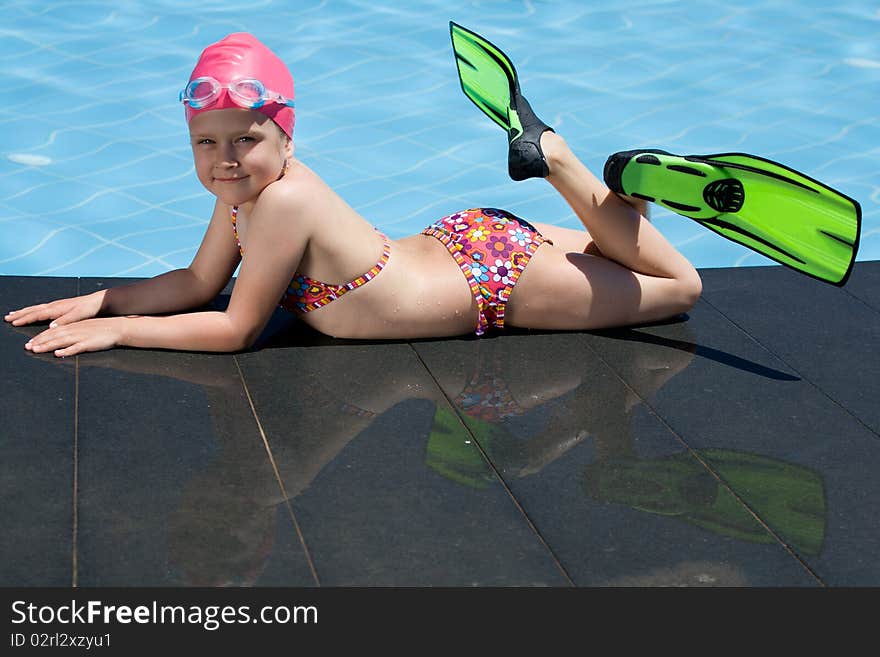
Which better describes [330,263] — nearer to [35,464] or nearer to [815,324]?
[35,464]

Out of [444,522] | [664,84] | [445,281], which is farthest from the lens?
[664,84]

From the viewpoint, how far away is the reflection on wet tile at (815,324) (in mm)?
4055

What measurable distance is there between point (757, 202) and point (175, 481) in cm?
210

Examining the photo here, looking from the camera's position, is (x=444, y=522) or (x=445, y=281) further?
(x=445, y=281)

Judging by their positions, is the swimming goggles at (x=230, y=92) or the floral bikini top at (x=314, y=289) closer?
the swimming goggles at (x=230, y=92)

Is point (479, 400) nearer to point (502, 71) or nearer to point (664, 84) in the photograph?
point (502, 71)

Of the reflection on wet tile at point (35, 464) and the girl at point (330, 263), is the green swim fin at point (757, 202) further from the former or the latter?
the reflection on wet tile at point (35, 464)

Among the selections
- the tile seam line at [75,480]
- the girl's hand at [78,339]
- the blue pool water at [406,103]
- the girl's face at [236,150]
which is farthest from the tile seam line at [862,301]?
the tile seam line at [75,480]

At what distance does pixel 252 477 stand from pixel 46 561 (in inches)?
24.0

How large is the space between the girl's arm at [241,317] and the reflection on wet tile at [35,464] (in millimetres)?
113

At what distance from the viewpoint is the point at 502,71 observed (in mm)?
4457

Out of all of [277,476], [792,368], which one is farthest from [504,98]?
[277,476]

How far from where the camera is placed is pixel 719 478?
3418 millimetres

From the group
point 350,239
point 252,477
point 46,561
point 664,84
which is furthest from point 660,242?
point 664,84
